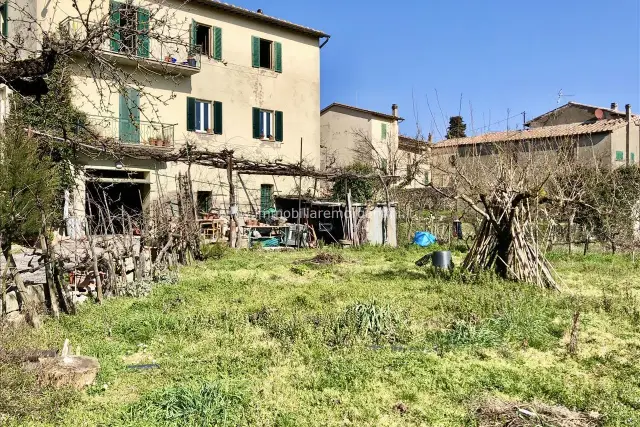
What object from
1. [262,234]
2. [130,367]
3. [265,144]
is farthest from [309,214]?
[130,367]

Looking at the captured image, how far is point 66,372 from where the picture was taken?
4.08 m

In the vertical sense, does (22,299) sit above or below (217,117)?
below

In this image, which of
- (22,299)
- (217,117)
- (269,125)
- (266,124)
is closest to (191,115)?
(217,117)

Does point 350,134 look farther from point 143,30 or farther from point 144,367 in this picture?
point 143,30

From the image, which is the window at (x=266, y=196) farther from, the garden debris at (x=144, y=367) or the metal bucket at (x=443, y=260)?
the garden debris at (x=144, y=367)

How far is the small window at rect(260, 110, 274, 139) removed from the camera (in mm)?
21375

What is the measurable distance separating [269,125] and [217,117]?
263cm

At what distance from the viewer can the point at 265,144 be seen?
21375mm

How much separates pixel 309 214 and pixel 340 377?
44.7 feet

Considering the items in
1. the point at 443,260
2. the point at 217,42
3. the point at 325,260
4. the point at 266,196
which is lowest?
the point at 325,260

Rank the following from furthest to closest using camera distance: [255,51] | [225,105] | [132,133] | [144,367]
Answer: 1. [255,51]
2. [225,105]
3. [132,133]
4. [144,367]

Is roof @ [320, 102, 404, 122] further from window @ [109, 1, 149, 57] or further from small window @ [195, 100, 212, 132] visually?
window @ [109, 1, 149, 57]

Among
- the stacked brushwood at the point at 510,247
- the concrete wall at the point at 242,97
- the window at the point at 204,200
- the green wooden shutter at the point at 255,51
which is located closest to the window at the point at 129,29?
the stacked brushwood at the point at 510,247

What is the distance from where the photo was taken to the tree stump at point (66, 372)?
4020 millimetres
